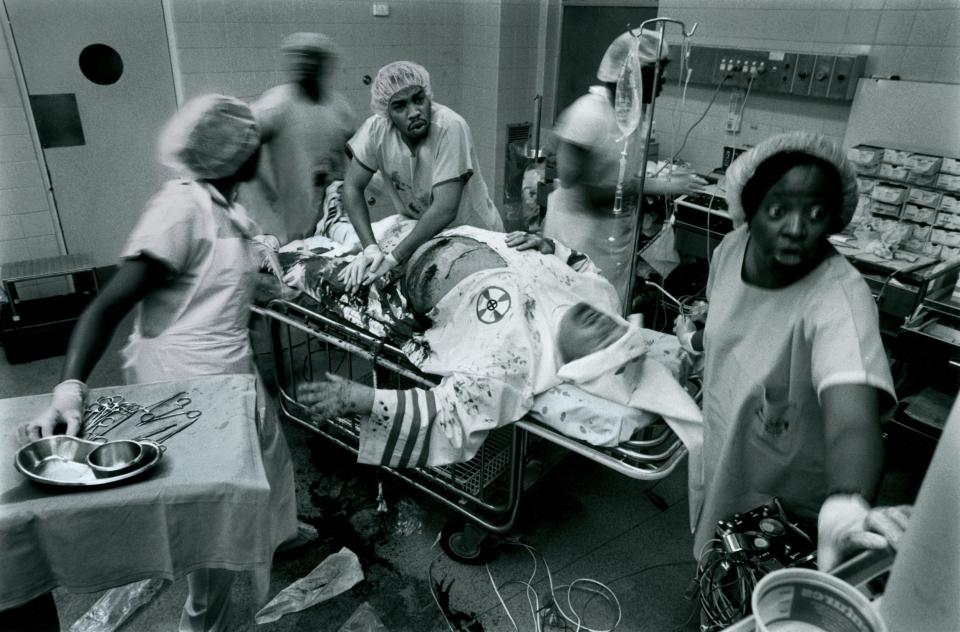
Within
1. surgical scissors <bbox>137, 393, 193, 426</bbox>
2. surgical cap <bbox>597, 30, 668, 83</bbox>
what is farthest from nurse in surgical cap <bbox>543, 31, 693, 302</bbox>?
surgical scissors <bbox>137, 393, 193, 426</bbox>

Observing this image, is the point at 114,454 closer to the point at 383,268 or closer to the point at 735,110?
the point at 383,268

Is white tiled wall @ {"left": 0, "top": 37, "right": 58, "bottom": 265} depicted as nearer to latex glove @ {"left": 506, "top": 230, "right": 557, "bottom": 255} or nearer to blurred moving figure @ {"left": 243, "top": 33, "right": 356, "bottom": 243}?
blurred moving figure @ {"left": 243, "top": 33, "right": 356, "bottom": 243}

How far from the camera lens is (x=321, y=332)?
2.50 metres

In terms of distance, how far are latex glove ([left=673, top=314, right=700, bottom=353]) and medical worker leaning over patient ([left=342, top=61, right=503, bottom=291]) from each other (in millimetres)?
1128

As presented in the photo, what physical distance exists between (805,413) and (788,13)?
3.04m

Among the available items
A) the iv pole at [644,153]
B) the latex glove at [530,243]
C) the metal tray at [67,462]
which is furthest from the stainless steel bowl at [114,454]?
the iv pole at [644,153]

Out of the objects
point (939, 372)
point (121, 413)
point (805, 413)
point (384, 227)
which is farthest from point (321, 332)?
point (939, 372)

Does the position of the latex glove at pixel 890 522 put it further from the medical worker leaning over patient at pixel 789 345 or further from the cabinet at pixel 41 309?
the cabinet at pixel 41 309

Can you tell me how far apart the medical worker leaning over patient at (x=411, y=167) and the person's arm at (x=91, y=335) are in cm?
108

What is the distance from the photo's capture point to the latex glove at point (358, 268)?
2666 mm

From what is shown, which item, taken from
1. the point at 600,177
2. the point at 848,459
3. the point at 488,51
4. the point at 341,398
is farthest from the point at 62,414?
the point at 488,51

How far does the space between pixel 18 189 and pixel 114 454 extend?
3.39 metres

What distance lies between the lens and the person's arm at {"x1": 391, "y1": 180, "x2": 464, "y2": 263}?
270 centimetres

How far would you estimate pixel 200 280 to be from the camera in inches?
69.1
